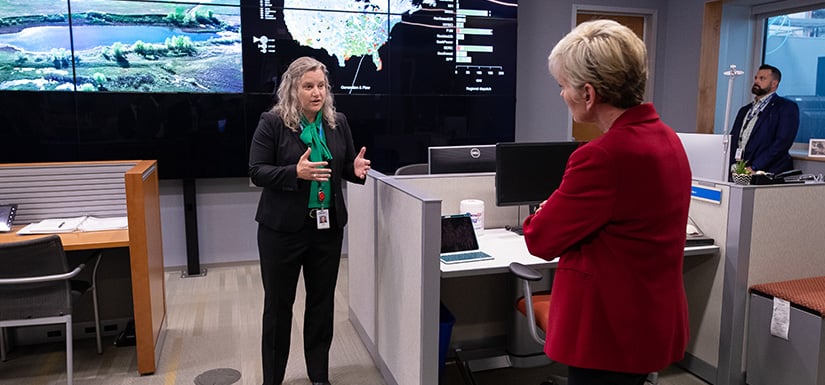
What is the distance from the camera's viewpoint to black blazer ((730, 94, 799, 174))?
4.34 m

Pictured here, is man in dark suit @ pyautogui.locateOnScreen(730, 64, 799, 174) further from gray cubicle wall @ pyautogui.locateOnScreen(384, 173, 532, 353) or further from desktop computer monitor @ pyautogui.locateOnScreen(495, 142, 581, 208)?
gray cubicle wall @ pyautogui.locateOnScreen(384, 173, 532, 353)

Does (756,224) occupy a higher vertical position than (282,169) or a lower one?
lower

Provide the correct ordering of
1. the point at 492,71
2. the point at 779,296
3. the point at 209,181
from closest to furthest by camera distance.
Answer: the point at 779,296 → the point at 209,181 → the point at 492,71

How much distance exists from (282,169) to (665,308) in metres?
1.44

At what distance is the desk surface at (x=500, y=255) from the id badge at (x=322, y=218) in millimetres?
492

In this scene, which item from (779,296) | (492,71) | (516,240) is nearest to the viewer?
(779,296)

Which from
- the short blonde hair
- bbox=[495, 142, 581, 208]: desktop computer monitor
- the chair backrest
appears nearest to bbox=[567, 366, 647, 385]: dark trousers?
the short blonde hair

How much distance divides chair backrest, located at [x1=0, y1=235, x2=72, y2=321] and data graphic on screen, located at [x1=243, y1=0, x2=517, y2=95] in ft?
7.07

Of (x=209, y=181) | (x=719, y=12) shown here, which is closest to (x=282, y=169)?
(x=209, y=181)

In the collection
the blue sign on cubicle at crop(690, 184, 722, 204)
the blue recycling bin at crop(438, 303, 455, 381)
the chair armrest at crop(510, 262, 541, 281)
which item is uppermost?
the blue sign on cubicle at crop(690, 184, 722, 204)

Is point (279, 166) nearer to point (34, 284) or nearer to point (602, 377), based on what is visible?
point (34, 284)

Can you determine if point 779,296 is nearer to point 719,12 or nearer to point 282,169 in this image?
point 282,169

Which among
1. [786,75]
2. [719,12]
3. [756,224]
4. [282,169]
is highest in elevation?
[719,12]

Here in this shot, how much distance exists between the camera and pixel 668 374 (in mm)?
2818
